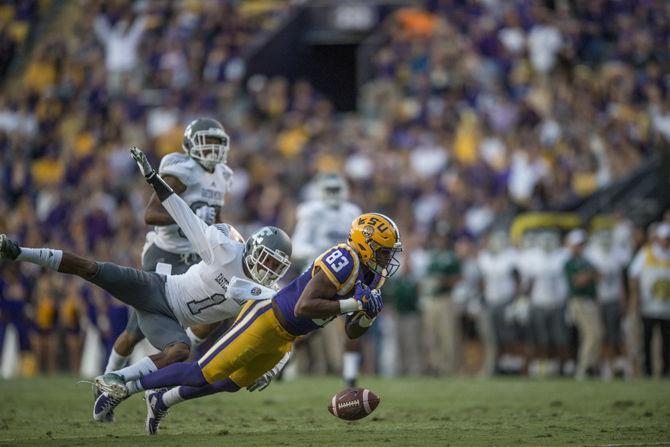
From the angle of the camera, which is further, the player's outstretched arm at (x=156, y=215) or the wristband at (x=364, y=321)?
the player's outstretched arm at (x=156, y=215)

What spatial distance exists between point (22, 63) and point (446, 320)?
11.9m

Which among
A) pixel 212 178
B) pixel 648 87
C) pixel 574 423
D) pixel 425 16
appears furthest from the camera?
pixel 425 16

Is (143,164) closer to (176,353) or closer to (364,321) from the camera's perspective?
(176,353)

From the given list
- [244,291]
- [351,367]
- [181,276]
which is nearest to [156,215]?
[181,276]

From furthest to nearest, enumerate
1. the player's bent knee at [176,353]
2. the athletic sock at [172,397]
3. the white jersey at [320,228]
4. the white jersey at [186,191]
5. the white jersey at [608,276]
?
the white jersey at [608,276], the white jersey at [320,228], the white jersey at [186,191], the player's bent knee at [176,353], the athletic sock at [172,397]

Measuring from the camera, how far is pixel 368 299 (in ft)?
25.8

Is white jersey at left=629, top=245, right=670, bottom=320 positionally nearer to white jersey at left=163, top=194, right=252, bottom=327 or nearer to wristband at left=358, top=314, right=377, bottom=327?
wristband at left=358, top=314, right=377, bottom=327

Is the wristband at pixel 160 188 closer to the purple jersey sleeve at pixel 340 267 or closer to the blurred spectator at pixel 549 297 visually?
the purple jersey sleeve at pixel 340 267

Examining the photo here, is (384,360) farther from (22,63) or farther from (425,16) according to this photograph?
(22,63)

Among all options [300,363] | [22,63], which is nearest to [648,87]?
[300,363]

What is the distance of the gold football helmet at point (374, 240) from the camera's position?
26.8 ft

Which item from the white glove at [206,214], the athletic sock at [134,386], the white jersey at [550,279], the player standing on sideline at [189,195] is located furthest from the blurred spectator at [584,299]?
the athletic sock at [134,386]

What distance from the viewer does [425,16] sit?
2117 centimetres

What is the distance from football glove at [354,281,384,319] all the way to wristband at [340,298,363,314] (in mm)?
26
